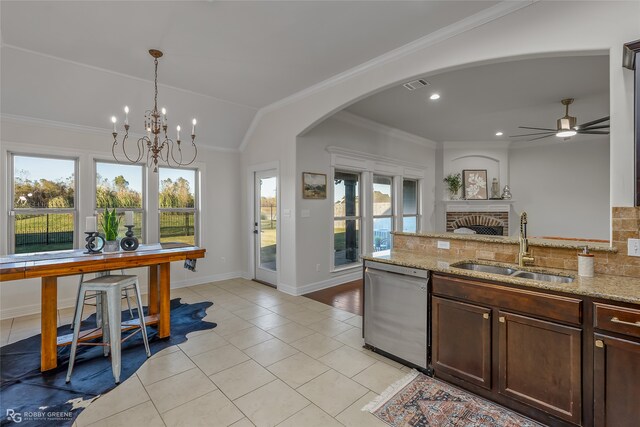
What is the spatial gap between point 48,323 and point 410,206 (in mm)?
6589

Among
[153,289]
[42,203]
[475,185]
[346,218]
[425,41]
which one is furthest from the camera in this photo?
[475,185]

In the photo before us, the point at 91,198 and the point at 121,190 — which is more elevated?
the point at 121,190

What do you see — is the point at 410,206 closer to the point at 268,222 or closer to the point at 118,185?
the point at 268,222

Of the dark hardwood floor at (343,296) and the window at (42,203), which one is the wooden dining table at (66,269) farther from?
the dark hardwood floor at (343,296)

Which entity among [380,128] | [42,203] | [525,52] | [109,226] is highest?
[380,128]

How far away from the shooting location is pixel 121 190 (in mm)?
4688

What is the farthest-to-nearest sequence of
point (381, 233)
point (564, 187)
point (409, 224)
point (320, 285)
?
point (409, 224) < point (564, 187) < point (381, 233) < point (320, 285)

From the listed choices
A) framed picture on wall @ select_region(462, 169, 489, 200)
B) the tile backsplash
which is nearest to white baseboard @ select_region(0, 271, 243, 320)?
the tile backsplash

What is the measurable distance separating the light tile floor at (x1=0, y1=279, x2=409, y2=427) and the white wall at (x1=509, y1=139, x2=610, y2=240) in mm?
5894

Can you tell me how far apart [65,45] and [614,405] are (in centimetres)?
533

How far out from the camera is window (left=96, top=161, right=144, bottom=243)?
14.8ft

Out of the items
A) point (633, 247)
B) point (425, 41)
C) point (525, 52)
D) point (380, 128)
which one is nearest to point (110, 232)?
point (425, 41)

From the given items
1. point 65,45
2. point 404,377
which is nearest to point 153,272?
point 65,45

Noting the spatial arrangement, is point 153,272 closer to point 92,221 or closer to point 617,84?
point 92,221
